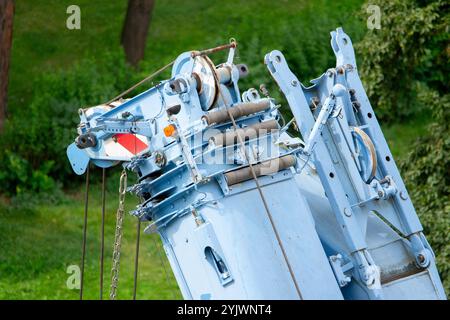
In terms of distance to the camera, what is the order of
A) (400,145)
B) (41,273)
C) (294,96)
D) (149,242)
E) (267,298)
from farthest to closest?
(400,145) < (149,242) < (41,273) < (294,96) < (267,298)

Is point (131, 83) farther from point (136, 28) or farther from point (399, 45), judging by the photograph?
point (399, 45)

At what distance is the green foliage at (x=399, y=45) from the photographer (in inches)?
517

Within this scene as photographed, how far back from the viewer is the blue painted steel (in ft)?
22.8

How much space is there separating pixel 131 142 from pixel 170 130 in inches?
13.2

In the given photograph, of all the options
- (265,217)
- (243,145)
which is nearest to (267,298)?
(265,217)

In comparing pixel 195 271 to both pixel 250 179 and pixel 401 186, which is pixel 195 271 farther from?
pixel 401 186

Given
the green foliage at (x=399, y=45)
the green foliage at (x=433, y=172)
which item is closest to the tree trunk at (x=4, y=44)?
the green foliage at (x=399, y=45)

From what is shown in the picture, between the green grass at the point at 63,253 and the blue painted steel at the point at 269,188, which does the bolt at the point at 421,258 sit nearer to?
the blue painted steel at the point at 269,188

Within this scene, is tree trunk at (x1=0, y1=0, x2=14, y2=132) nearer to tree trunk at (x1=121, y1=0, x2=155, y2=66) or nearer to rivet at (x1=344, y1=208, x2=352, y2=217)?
tree trunk at (x1=121, y1=0, x2=155, y2=66)

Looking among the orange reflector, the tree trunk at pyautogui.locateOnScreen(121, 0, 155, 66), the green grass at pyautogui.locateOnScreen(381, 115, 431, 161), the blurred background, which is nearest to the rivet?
the orange reflector

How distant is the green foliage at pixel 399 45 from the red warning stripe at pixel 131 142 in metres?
6.48

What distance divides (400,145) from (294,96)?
35.9ft

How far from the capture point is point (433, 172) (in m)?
13.3

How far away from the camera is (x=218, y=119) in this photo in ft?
23.1
